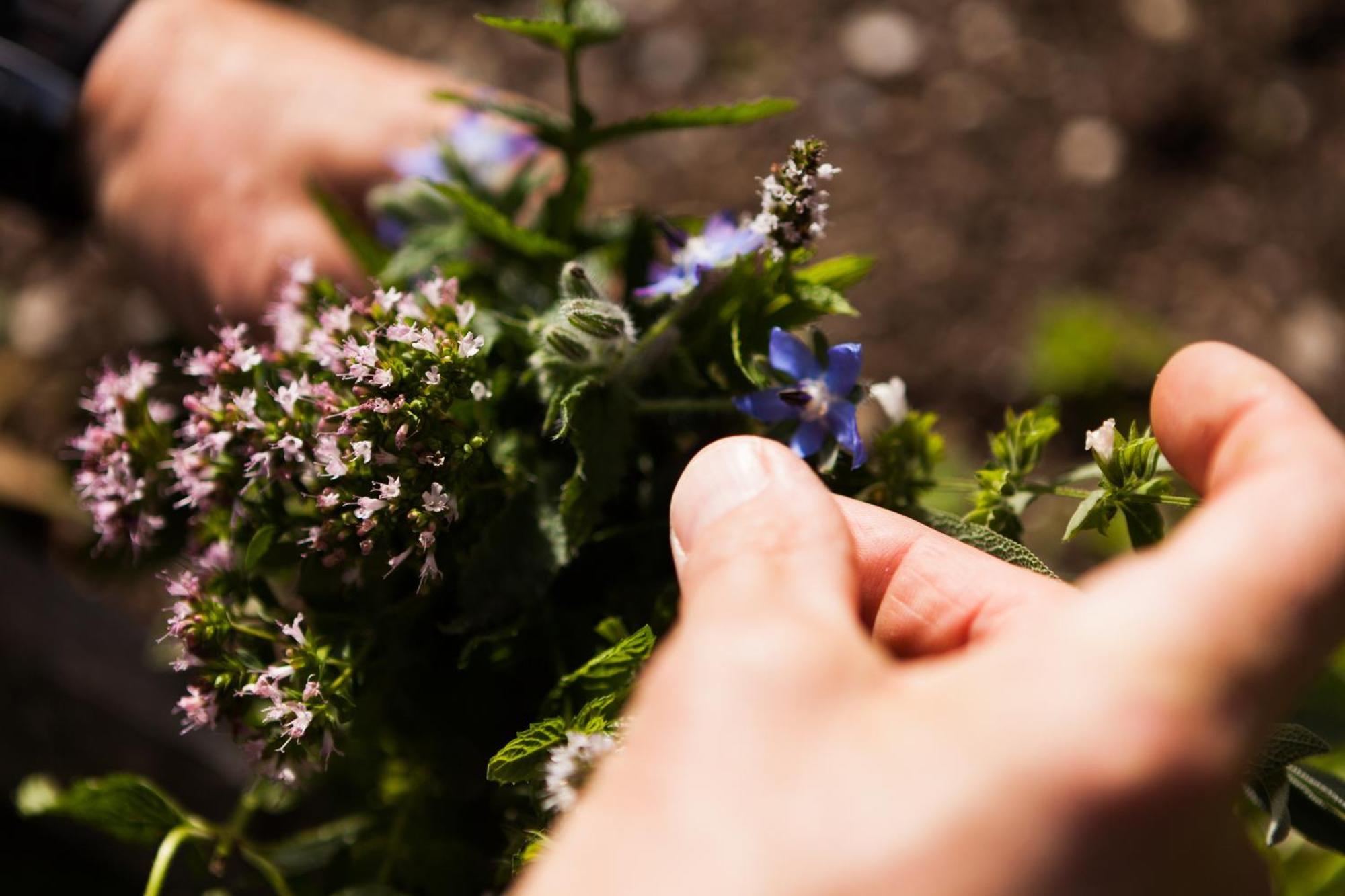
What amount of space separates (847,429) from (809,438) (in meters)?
0.03

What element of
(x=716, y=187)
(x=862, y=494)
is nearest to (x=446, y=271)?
(x=862, y=494)

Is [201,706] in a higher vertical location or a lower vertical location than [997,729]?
lower

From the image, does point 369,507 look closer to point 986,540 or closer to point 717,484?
point 717,484

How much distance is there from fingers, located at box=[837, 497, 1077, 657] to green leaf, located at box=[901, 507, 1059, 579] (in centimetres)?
6

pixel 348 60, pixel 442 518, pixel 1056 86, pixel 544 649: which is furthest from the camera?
pixel 1056 86

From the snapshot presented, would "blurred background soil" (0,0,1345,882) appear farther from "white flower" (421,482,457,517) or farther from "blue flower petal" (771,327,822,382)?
"white flower" (421,482,457,517)

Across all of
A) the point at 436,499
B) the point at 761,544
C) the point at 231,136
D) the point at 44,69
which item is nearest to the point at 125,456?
the point at 436,499

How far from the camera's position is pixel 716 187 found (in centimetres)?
183

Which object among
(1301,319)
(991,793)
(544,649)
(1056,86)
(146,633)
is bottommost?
(146,633)

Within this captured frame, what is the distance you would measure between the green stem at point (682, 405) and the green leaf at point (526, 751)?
0.21 m

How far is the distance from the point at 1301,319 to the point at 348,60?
1.55 m

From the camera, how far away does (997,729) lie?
347 mm

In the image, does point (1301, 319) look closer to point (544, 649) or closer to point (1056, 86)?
point (1056, 86)

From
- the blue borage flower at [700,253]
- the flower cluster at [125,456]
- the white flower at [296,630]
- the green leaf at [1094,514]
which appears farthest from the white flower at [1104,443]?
the flower cluster at [125,456]
